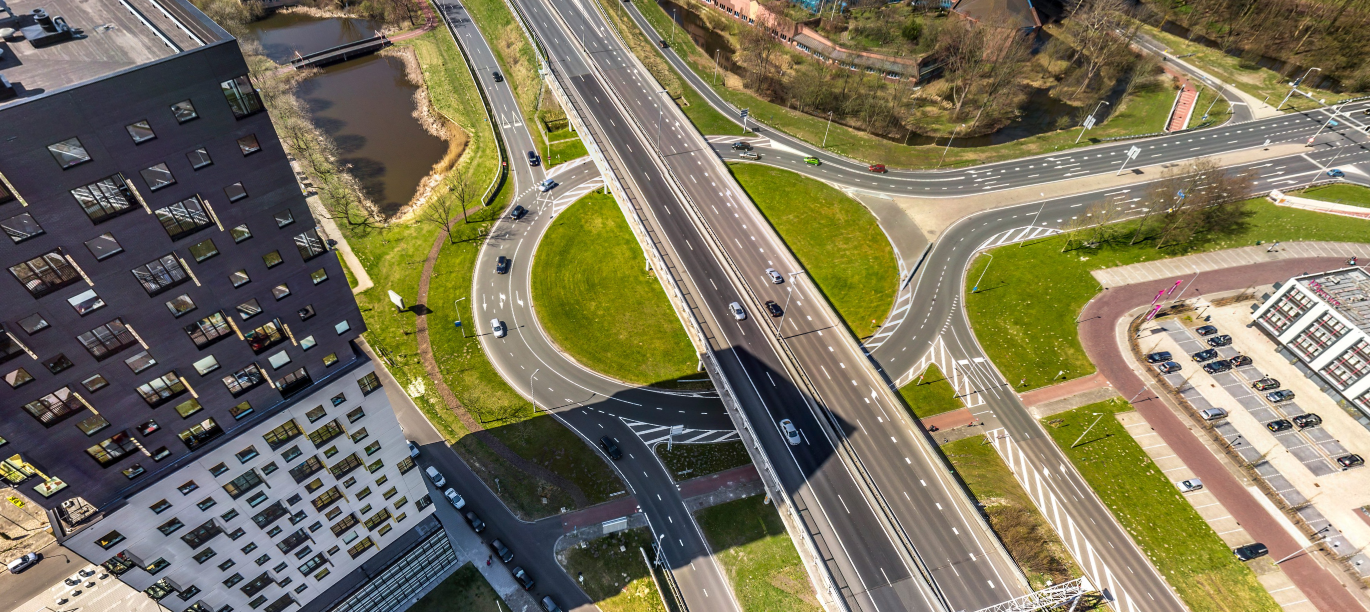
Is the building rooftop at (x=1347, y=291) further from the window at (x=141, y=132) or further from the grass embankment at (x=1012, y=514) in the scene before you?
the window at (x=141, y=132)

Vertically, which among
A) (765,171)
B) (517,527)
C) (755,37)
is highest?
(755,37)

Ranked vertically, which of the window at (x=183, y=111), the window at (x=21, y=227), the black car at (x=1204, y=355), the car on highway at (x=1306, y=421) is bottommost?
the car on highway at (x=1306, y=421)

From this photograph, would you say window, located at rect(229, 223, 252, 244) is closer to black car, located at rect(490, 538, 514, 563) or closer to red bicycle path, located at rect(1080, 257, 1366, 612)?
black car, located at rect(490, 538, 514, 563)

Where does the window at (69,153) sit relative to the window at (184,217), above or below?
above

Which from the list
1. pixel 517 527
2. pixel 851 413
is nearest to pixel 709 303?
pixel 851 413

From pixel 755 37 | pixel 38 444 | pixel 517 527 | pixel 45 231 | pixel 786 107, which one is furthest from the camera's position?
pixel 755 37

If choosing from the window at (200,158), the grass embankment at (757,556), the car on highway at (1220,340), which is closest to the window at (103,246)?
the window at (200,158)

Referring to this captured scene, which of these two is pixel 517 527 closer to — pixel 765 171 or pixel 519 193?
pixel 519 193

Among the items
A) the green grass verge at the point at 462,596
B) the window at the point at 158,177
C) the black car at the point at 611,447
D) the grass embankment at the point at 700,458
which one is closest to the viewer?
the window at the point at 158,177
